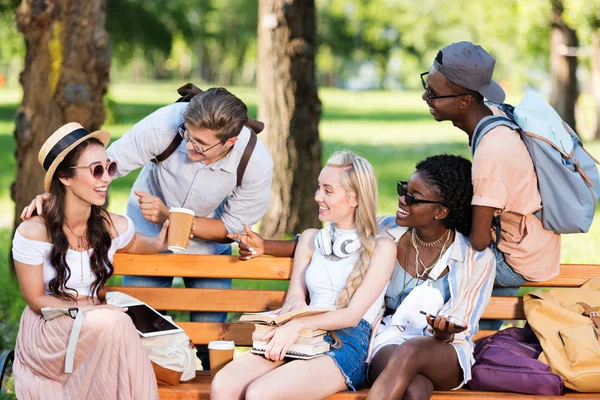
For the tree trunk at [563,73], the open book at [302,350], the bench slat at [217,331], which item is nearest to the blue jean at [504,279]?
the open book at [302,350]

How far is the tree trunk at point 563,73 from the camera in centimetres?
2272

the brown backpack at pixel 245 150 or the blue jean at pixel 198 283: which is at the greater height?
the brown backpack at pixel 245 150

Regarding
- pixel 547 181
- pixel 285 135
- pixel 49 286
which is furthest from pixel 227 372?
pixel 285 135

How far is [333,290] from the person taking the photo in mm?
4383

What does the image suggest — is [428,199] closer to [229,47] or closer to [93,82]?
[93,82]

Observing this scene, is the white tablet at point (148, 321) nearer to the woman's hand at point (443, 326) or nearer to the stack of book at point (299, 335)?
the stack of book at point (299, 335)

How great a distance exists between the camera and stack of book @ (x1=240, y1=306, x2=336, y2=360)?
13.4 feet

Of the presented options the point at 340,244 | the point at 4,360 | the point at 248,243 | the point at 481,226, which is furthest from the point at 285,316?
the point at 4,360

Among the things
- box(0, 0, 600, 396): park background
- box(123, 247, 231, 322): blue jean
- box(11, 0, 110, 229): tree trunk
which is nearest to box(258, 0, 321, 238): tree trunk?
box(0, 0, 600, 396): park background

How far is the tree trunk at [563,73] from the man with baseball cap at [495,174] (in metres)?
19.0

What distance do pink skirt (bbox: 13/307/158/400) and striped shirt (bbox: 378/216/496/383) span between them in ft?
4.58

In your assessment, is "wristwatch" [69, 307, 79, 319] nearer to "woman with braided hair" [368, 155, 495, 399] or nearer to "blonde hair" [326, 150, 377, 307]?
"blonde hair" [326, 150, 377, 307]

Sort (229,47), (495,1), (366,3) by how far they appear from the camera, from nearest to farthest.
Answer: (495,1), (366,3), (229,47)

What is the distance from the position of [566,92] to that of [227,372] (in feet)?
67.4
